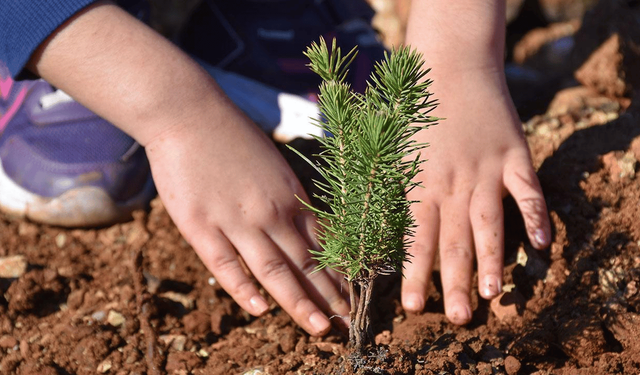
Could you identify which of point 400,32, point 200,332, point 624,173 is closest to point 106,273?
point 200,332

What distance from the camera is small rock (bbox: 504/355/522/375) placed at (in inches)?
57.1

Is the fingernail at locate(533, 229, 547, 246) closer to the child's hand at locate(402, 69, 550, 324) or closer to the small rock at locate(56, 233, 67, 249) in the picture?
the child's hand at locate(402, 69, 550, 324)

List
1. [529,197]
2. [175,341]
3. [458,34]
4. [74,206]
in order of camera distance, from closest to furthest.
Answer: [175,341], [529,197], [458,34], [74,206]

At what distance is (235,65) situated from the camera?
2967mm

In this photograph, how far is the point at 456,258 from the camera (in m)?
1.86

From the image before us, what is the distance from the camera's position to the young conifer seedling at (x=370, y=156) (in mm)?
1048

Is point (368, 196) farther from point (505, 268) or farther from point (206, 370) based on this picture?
point (505, 268)

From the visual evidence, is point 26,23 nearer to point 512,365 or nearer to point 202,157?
point 202,157

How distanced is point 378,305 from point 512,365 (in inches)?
19.3

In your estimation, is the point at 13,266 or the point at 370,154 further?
the point at 13,266

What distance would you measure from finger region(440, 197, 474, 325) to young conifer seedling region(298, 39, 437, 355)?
0.49 meters

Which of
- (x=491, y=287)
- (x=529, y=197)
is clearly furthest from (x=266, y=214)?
(x=529, y=197)

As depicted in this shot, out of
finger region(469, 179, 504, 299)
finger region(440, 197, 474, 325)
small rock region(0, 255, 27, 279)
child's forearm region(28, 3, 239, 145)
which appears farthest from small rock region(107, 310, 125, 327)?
finger region(469, 179, 504, 299)

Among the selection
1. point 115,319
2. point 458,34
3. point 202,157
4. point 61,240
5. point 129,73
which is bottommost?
point 61,240
